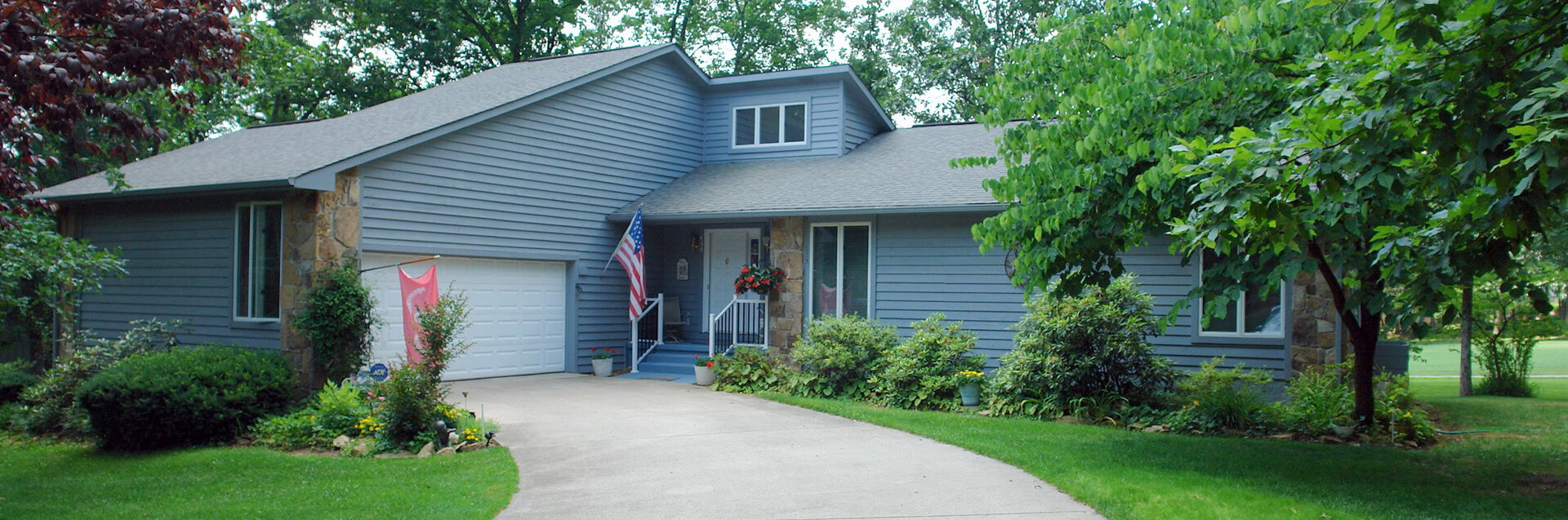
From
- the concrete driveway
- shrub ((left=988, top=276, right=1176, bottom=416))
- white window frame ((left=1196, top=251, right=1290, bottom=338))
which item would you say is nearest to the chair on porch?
the concrete driveway

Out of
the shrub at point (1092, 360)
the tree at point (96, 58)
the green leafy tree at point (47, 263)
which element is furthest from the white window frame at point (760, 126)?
the tree at point (96, 58)

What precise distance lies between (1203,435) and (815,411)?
4.03 metres

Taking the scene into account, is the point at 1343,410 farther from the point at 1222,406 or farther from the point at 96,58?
the point at 96,58

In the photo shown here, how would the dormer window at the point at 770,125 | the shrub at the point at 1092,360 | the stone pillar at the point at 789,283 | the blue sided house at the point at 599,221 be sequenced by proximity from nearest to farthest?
1. the shrub at the point at 1092,360
2. the blue sided house at the point at 599,221
3. the stone pillar at the point at 789,283
4. the dormer window at the point at 770,125

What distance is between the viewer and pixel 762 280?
14797 millimetres

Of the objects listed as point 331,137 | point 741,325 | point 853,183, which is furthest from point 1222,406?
point 331,137

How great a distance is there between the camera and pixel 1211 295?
27.2ft

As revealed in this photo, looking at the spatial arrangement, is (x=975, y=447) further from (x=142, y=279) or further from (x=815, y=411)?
(x=142, y=279)

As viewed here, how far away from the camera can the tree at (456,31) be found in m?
28.0

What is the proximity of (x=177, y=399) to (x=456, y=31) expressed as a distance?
2026cm

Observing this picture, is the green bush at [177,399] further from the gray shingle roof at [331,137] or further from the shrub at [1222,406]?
the shrub at [1222,406]

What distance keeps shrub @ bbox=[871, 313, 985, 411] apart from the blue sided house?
0.97 m

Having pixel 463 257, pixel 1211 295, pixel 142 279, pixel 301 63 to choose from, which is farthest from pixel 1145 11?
pixel 301 63

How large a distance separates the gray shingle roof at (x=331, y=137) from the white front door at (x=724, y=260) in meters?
3.16
